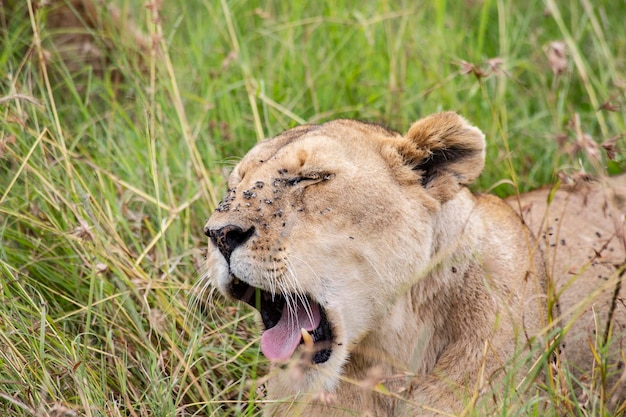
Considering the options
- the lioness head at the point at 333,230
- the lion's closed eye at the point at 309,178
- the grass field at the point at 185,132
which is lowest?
the grass field at the point at 185,132

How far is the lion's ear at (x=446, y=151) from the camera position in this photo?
121 inches

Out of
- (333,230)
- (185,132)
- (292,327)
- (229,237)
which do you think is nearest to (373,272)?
(333,230)

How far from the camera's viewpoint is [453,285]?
10.3 feet

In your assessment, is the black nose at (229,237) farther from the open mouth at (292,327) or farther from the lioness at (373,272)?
the open mouth at (292,327)

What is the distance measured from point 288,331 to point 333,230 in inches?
14.5

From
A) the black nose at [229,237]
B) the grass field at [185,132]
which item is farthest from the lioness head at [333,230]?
the grass field at [185,132]

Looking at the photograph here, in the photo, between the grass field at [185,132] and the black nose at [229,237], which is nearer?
the black nose at [229,237]

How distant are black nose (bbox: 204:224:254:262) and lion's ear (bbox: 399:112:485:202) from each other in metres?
0.67

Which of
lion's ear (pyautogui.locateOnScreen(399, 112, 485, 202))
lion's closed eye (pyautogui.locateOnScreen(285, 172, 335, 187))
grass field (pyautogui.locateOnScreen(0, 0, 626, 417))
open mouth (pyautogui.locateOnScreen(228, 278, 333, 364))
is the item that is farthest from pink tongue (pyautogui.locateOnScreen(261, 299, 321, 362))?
lion's ear (pyautogui.locateOnScreen(399, 112, 485, 202))

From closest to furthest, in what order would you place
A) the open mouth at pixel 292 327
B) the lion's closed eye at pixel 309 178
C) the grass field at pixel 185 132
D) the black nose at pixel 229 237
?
the black nose at pixel 229 237
the open mouth at pixel 292 327
the lion's closed eye at pixel 309 178
the grass field at pixel 185 132

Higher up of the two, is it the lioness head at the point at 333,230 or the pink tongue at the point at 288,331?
the lioness head at the point at 333,230

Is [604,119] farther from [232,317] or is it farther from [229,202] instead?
[229,202]

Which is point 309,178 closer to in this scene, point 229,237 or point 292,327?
point 229,237

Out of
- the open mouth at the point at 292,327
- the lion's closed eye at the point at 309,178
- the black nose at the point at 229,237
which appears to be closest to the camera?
the black nose at the point at 229,237
